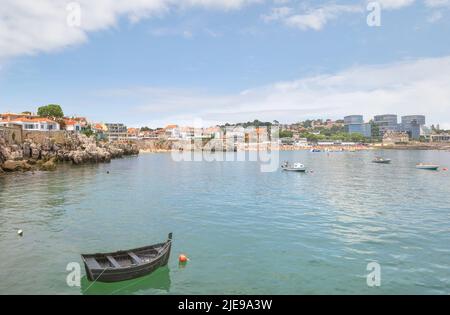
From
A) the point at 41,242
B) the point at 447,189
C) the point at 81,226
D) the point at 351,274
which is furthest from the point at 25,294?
the point at 447,189

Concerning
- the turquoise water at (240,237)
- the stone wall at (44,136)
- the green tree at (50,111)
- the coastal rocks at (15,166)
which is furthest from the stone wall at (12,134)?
the green tree at (50,111)

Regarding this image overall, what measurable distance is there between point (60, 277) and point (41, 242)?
25.9 ft

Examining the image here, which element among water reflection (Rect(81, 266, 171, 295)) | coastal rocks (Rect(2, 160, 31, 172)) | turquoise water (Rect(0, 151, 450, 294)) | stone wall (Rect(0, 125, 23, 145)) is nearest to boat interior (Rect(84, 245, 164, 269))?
water reflection (Rect(81, 266, 171, 295))

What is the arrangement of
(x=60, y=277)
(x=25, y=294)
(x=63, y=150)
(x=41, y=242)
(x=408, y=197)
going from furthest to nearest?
(x=63, y=150)
(x=408, y=197)
(x=41, y=242)
(x=60, y=277)
(x=25, y=294)

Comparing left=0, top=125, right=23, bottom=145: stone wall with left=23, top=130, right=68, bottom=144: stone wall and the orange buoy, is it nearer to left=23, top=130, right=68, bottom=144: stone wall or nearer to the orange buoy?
left=23, top=130, right=68, bottom=144: stone wall

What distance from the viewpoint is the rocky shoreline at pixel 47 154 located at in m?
75.8

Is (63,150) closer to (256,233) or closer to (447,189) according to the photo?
(256,233)

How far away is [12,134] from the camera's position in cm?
8625

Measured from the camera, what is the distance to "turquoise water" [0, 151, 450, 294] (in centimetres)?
1984

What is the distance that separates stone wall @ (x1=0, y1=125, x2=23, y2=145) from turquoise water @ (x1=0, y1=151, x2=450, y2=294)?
122ft

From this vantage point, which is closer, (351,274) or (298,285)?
(298,285)

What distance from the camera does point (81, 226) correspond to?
104 feet

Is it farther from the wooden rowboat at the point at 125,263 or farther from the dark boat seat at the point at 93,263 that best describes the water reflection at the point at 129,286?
the dark boat seat at the point at 93,263

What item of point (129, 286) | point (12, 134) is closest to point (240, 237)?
point (129, 286)
